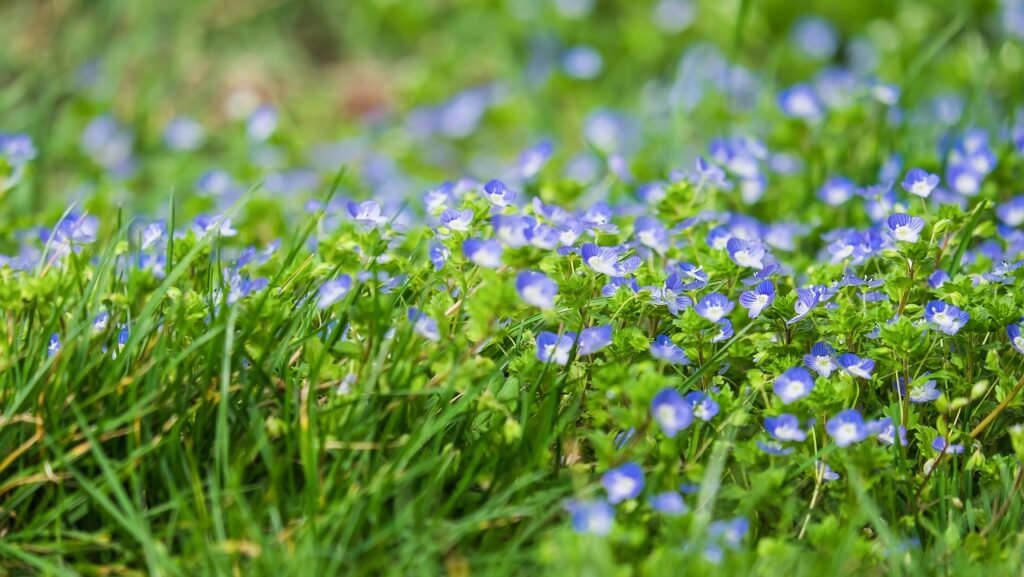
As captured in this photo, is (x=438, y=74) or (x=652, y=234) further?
(x=438, y=74)

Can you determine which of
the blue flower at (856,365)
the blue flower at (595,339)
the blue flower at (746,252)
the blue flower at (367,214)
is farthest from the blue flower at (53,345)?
the blue flower at (856,365)

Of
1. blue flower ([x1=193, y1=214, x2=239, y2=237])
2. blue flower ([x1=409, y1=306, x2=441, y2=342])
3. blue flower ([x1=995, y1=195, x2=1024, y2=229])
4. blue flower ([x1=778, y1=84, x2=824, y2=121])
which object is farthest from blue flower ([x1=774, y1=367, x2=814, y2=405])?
blue flower ([x1=778, y1=84, x2=824, y2=121])

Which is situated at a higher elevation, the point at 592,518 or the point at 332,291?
the point at 332,291

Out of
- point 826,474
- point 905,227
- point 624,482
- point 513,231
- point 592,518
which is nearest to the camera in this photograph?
point 592,518

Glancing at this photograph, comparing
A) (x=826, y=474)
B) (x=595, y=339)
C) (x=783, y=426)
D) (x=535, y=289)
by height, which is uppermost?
(x=535, y=289)

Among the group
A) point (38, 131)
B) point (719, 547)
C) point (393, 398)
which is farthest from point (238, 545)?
point (38, 131)

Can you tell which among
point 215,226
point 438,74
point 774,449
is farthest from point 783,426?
point 438,74

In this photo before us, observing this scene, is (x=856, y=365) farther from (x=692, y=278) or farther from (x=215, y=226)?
(x=215, y=226)

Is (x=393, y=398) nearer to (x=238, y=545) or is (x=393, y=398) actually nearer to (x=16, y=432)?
(x=238, y=545)
